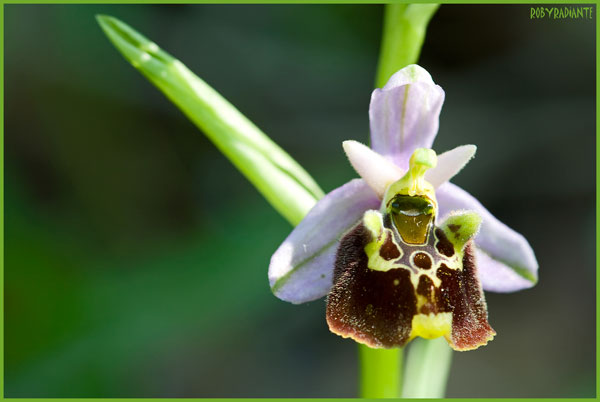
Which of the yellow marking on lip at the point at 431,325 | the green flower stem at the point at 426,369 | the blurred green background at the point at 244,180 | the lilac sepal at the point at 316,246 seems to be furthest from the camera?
the blurred green background at the point at 244,180

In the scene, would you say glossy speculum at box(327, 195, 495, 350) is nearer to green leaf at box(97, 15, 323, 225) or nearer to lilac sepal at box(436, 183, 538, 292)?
→ lilac sepal at box(436, 183, 538, 292)

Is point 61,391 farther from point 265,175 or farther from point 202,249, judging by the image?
point 265,175

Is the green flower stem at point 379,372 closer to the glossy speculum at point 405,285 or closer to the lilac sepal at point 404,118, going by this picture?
the glossy speculum at point 405,285

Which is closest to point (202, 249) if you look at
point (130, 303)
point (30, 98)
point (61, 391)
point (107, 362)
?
point (130, 303)

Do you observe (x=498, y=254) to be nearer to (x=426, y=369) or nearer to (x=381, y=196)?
(x=381, y=196)

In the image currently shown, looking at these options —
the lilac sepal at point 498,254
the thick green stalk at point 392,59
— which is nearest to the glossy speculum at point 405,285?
the lilac sepal at point 498,254

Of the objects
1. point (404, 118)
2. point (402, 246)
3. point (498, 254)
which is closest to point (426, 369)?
point (498, 254)

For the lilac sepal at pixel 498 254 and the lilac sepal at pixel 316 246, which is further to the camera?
the lilac sepal at pixel 498 254
